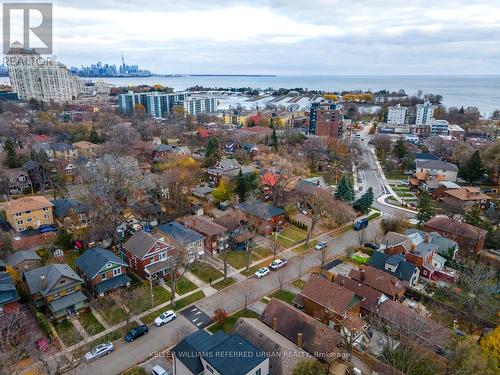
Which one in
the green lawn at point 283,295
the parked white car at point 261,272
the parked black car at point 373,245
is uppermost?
the parked black car at point 373,245

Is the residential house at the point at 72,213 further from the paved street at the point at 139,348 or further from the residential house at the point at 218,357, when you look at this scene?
the residential house at the point at 218,357

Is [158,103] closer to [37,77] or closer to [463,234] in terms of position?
[37,77]

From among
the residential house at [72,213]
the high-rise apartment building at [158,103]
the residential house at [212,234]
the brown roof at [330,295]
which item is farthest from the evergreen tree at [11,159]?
the high-rise apartment building at [158,103]

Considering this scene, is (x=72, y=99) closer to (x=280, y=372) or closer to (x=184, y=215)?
(x=184, y=215)

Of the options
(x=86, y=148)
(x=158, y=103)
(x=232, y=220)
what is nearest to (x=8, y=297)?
(x=232, y=220)

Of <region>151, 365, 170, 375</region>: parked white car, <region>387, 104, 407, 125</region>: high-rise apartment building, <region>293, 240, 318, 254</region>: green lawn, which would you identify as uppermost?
<region>387, 104, 407, 125</region>: high-rise apartment building

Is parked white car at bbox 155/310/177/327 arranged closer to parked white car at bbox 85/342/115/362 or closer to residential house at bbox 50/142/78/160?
parked white car at bbox 85/342/115/362

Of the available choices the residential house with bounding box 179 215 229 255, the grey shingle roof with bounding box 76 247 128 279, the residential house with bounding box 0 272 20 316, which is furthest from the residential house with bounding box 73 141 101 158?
the residential house with bounding box 0 272 20 316
